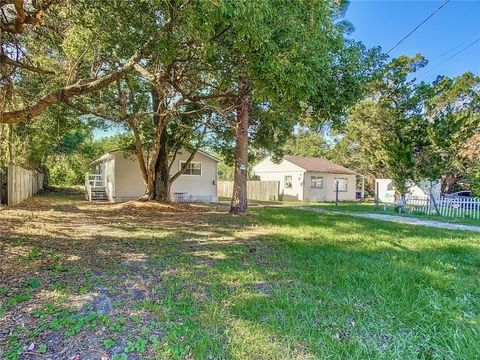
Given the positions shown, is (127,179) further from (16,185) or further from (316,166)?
(316,166)

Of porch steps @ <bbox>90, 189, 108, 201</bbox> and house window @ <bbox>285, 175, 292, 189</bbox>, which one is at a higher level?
house window @ <bbox>285, 175, 292, 189</bbox>

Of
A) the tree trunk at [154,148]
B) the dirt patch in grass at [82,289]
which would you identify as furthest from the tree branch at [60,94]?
the tree trunk at [154,148]

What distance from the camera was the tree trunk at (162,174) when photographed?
14.9 metres

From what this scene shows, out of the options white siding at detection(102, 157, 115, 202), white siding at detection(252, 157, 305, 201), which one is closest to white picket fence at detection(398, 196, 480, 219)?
white siding at detection(252, 157, 305, 201)


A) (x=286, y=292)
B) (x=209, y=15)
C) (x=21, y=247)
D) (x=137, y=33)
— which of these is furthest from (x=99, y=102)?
(x=286, y=292)

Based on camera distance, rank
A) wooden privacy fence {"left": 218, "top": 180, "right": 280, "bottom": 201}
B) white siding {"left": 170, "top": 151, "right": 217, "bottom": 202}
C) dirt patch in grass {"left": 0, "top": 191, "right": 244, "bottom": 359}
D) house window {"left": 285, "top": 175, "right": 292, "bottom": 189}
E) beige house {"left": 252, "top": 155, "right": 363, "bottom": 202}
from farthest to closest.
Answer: wooden privacy fence {"left": 218, "top": 180, "right": 280, "bottom": 201}, house window {"left": 285, "top": 175, "right": 292, "bottom": 189}, beige house {"left": 252, "top": 155, "right": 363, "bottom": 202}, white siding {"left": 170, "top": 151, "right": 217, "bottom": 202}, dirt patch in grass {"left": 0, "top": 191, "right": 244, "bottom": 359}

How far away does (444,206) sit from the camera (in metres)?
13.0

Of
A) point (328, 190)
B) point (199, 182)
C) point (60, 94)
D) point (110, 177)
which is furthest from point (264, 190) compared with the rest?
point (60, 94)

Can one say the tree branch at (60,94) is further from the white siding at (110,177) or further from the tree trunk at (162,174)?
the white siding at (110,177)

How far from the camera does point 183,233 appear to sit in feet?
25.7

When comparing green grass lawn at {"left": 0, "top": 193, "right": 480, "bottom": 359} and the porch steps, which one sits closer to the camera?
green grass lawn at {"left": 0, "top": 193, "right": 480, "bottom": 359}

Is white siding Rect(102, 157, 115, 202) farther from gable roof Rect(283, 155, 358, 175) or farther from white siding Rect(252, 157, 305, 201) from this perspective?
gable roof Rect(283, 155, 358, 175)

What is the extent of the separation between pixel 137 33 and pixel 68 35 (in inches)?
79.2

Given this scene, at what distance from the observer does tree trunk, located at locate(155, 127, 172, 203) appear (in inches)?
586
